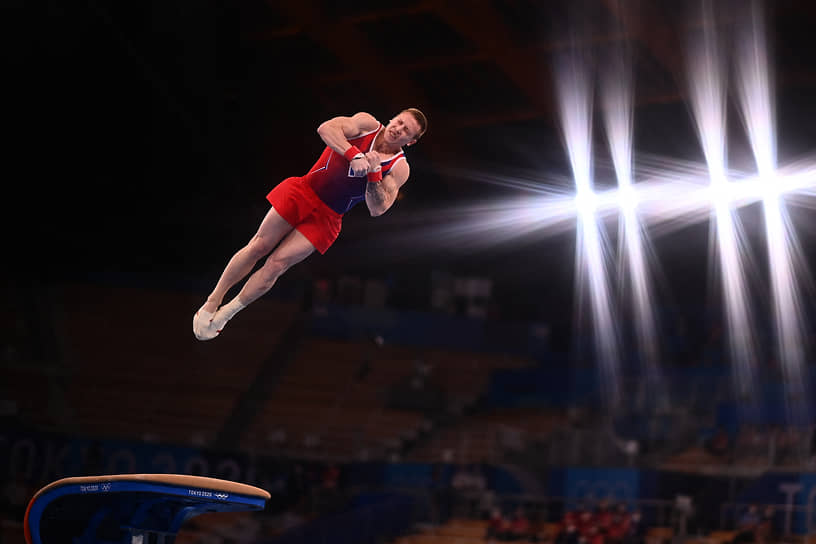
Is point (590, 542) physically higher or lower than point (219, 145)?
lower

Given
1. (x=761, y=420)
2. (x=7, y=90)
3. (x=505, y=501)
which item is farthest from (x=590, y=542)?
(x=7, y=90)

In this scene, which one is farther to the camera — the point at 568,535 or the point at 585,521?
the point at 585,521

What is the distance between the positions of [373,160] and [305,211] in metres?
0.70

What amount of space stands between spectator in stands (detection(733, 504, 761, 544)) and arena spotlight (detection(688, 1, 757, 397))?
3142 mm

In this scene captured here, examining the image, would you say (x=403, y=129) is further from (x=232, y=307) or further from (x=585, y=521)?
(x=585, y=521)

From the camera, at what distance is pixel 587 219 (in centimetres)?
1376

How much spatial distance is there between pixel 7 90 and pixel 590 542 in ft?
30.5

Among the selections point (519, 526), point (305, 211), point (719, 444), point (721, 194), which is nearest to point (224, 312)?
point (305, 211)

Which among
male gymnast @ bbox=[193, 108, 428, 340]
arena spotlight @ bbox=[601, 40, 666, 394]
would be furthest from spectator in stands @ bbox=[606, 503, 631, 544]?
male gymnast @ bbox=[193, 108, 428, 340]

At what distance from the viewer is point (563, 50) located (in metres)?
9.88

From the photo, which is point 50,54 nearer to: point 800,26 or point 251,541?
point 251,541

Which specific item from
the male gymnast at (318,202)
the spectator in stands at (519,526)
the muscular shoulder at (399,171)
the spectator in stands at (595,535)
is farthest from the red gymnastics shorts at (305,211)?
the spectator in stands at (519,526)

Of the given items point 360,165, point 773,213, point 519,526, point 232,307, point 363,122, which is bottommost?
point 519,526

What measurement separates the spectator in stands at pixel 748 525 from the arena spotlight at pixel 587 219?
3.86m
